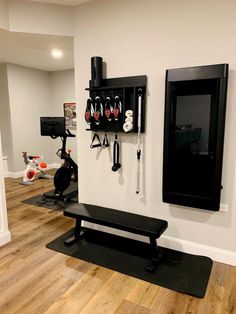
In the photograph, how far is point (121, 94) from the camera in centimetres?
254

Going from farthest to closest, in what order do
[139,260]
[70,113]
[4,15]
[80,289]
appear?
[70,113] < [4,15] < [139,260] < [80,289]

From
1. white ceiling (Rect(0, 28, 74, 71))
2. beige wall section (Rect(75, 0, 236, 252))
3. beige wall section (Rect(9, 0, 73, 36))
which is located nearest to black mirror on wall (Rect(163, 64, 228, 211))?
beige wall section (Rect(75, 0, 236, 252))

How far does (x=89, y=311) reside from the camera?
5.70 feet

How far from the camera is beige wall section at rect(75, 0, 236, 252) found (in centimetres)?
211

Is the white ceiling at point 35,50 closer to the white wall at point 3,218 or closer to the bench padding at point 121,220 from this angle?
the white wall at point 3,218

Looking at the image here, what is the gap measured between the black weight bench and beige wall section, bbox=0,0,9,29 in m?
2.11

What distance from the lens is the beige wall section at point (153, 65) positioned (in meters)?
2.11

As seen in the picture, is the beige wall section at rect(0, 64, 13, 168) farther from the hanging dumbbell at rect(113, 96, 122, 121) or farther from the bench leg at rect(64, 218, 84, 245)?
the hanging dumbbell at rect(113, 96, 122, 121)

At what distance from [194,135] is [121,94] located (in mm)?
874

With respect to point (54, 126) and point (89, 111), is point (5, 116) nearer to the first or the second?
point (54, 126)

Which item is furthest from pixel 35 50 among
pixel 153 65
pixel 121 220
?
pixel 121 220

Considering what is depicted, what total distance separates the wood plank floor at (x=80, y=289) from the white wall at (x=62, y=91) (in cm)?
355

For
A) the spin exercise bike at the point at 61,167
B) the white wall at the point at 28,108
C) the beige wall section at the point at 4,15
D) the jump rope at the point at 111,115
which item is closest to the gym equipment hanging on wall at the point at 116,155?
the jump rope at the point at 111,115

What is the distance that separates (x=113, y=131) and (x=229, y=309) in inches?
73.0
